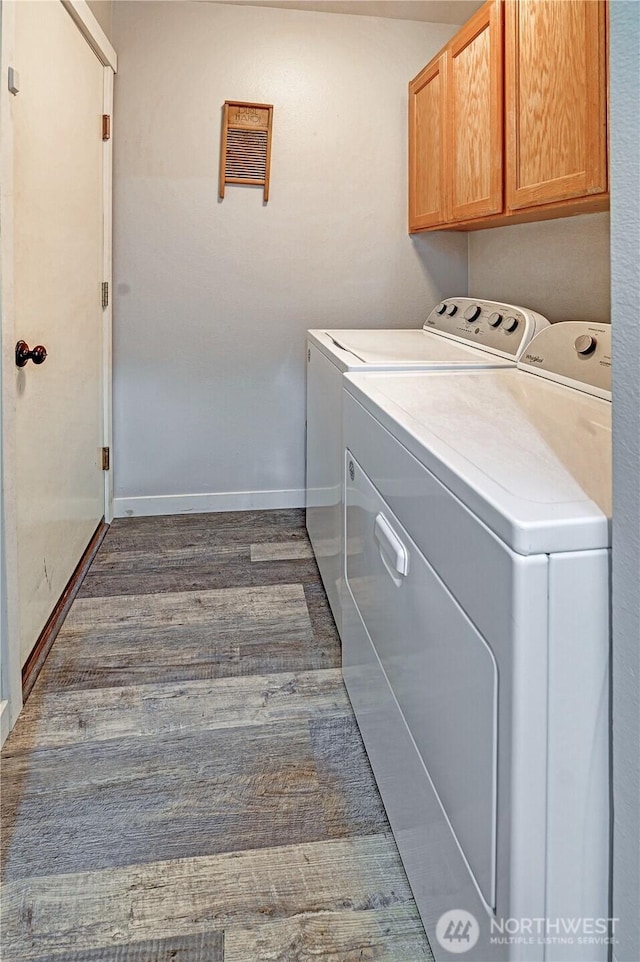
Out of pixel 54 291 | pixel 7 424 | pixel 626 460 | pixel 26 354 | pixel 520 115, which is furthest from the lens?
pixel 54 291

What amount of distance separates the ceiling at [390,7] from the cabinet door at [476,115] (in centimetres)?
73

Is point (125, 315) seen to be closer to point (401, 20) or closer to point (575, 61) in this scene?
point (401, 20)

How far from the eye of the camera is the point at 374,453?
134 cm

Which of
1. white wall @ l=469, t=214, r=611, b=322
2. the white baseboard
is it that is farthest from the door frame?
white wall @ l=469, t=214, r=611, b=322

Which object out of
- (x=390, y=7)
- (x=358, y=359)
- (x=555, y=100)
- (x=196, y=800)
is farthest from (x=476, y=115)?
(x=196, y=800)

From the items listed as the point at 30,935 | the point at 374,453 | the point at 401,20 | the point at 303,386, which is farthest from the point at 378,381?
the point at 401,20

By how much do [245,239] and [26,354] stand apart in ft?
5.25

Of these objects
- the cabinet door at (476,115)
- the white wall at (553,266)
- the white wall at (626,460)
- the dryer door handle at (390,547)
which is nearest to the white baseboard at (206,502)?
the white wall at (553,266)

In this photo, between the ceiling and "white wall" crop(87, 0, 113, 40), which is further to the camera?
the ceiling

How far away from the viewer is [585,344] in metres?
1.60

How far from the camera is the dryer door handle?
3.57 ft

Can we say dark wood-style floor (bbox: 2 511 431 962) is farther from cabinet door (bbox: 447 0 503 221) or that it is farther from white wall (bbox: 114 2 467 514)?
cabinet door (bbox: 447 0 503 221)

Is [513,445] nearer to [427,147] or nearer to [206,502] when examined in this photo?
[427,147]

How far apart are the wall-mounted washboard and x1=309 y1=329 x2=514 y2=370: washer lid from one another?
83 centimetres
